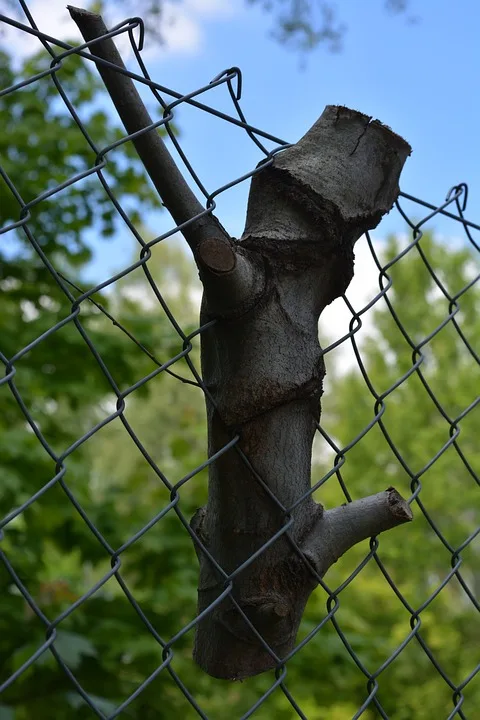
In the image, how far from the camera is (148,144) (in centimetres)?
96

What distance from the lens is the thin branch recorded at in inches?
37.3

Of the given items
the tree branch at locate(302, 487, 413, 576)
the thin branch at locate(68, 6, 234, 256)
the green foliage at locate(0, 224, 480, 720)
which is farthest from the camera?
the green foliage at locate(0, 224, 480, 720)

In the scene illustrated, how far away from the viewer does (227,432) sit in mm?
1001

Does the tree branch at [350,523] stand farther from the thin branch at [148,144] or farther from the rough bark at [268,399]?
the thin branch at [148,144]

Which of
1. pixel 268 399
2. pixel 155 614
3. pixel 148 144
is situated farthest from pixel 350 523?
pixel 155 614

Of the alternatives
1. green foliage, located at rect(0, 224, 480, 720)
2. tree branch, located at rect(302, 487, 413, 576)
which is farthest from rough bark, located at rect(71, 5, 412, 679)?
green foliage, located at rect(0, 224, 480, 720)

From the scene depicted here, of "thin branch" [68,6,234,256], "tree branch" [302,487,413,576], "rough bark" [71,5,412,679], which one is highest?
"thin branch" [68,6,234,256]

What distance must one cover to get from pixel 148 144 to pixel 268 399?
345 millimetres

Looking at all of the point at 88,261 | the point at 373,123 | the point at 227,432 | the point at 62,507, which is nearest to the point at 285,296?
the point at 227,432

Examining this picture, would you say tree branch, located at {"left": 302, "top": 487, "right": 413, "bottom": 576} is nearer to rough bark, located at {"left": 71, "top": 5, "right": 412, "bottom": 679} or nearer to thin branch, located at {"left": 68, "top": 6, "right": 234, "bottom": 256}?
rough bark, located at {"left": 71, "top": 5, "right": 412, "bottom": 679}

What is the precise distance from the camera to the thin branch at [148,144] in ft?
3.11

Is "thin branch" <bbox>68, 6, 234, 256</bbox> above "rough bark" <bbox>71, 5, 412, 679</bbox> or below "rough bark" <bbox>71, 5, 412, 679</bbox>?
above

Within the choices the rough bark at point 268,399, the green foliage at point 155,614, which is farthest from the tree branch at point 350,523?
the green foliage at point 155,614

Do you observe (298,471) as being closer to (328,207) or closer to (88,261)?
(328,207)
